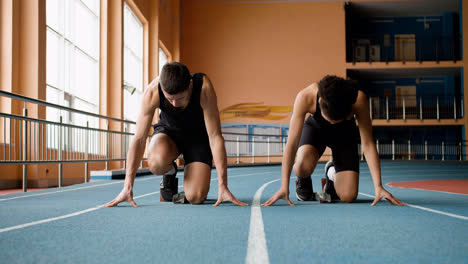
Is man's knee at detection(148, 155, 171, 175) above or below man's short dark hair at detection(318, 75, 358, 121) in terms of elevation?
below

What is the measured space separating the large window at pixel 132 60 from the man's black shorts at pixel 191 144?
9.07 meters

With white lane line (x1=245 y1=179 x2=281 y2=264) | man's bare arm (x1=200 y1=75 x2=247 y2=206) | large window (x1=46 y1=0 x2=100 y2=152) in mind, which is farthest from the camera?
large window (x1=46 y1=0 x2=100 y2=152)

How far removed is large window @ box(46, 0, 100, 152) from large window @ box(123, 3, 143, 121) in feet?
5.44

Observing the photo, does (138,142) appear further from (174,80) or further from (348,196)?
(348,196)

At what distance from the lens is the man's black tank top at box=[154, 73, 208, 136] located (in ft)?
11.5

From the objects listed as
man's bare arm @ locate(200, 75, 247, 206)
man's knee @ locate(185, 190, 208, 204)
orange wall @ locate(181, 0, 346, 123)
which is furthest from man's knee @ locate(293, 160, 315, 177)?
orange wall @ locate(181, 0, 346, 123)

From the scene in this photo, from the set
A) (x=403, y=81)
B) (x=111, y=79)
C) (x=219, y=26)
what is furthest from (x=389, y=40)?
(x=111, y=79)

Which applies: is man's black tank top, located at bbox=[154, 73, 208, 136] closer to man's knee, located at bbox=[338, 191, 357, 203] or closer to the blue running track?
the blue running track

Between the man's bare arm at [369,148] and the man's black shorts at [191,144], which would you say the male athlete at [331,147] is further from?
the man's black shorts at [191,144]

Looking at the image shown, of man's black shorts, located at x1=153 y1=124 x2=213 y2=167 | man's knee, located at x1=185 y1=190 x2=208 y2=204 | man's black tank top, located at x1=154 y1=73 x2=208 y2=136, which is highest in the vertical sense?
man's black tank top, located at x1=154 y1=73 x2=208 y2=136

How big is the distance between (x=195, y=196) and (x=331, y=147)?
53.5 inches

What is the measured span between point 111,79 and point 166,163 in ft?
27.9

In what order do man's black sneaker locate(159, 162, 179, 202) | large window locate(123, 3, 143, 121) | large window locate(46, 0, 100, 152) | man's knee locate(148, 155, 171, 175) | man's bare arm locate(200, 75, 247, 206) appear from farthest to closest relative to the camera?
large window locate(123, 3, 143, 121)
large window locate(46, 0, 100, 152)
man's black sneaker locate(159, 162, 179, 202)
man's knee locate(148, 155, 171, 175)
man's bare arm locate(200, 75, 247, 206)

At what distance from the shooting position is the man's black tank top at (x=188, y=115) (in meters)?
3.49
